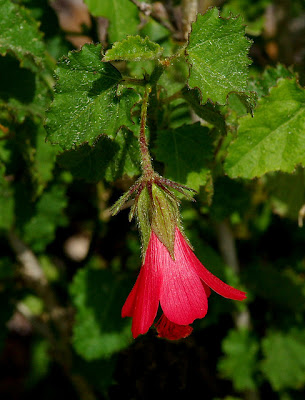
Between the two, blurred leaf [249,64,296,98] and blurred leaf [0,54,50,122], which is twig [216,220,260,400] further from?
blurred leaf [0,54,50,122]

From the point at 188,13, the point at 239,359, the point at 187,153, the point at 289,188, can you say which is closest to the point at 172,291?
the point at 187,153

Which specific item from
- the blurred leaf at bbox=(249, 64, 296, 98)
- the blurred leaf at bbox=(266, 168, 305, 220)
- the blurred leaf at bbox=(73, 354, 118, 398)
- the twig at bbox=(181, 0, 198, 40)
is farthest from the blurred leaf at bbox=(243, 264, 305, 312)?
the twig at bbox=(181, 0, 198, 40)

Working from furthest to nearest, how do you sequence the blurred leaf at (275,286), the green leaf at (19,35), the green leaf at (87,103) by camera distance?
the blurred leaf at (275,286) → the green leaf at (19,35) → the green leaf at (87,103)

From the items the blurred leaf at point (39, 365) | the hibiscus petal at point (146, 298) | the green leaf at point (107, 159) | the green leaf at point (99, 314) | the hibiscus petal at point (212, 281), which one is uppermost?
the green leaf at point (107, 159)

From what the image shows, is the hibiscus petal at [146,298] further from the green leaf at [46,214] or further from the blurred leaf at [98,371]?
the blurred leaf at [98,371]

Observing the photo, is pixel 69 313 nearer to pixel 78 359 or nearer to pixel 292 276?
pixel 78 359

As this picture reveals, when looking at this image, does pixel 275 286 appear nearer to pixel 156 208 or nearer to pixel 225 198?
pixel 225 198

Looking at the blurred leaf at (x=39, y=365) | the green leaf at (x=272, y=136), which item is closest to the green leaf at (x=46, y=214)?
the green leaf at (x=272, y=136)
